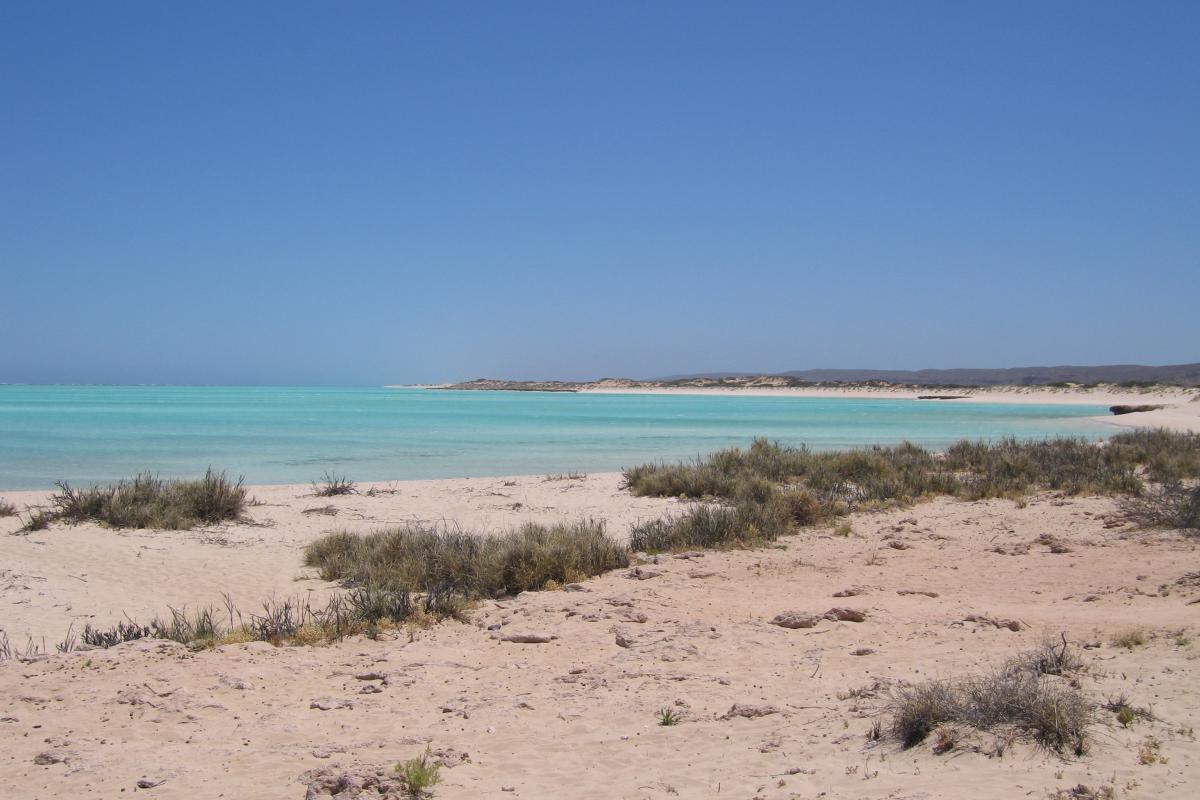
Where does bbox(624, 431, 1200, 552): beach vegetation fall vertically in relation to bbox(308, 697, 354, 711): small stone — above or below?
above

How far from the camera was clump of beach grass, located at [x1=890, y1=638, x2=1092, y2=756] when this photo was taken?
3.83 m

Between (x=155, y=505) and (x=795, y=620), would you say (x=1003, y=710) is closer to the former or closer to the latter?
(x=795, y=620)

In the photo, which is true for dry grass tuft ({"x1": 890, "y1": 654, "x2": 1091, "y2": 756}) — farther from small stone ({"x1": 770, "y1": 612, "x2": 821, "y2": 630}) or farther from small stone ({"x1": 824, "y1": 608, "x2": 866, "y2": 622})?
small stone ({"x1": 824, "y1": 608, "x2": 866, "y2": 622})

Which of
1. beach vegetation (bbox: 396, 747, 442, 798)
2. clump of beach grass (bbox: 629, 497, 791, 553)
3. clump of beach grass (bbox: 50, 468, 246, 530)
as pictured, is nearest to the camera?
beach vegetation (bbox: 396, 747, 442, 798)

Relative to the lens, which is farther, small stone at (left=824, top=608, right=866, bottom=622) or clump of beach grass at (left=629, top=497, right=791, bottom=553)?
clump of beach grass at (left=629, top=497, right=791, bottom=553)

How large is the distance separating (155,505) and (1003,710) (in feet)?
35.5

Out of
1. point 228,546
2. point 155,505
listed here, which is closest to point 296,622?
point 228,546

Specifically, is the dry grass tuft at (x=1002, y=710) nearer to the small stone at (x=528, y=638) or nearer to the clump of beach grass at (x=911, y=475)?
the small stone at (x=528, y=638)

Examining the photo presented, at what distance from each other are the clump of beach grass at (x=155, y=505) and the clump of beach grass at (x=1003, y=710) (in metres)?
9.85

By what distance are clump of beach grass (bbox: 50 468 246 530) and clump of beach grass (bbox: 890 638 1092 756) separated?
9.85m

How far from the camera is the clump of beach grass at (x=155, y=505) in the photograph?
10.8 meters

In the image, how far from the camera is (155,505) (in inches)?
440

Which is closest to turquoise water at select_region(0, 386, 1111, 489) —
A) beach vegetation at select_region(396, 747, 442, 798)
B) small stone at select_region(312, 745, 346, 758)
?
small stone at select_region(312, 745, 346, 758)

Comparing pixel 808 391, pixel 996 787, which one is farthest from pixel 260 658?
pixel 808 391
